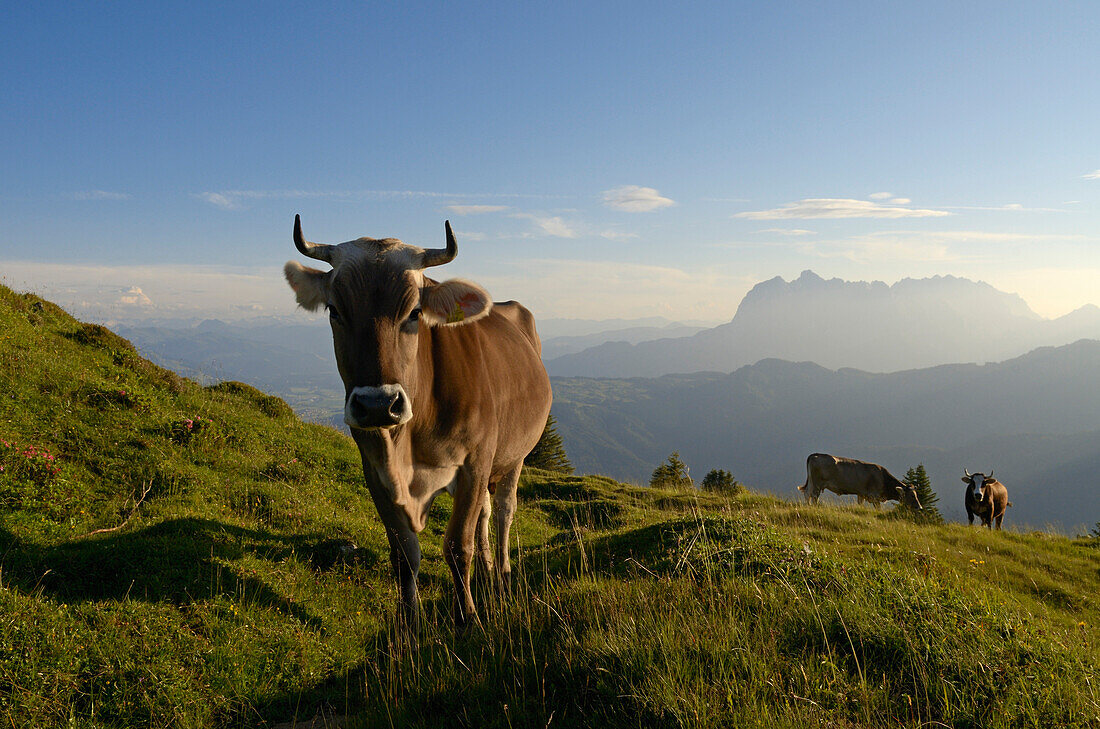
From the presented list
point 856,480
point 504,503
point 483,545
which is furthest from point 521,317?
point 856,480

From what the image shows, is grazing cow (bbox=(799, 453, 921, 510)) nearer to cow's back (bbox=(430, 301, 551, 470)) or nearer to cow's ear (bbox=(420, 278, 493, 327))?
cow's back (bbox=(430, 301, 551, 470))

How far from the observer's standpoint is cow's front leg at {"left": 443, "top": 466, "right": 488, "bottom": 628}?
6.30 meters

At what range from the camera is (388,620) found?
6.59m

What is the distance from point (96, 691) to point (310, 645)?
171 centimetres

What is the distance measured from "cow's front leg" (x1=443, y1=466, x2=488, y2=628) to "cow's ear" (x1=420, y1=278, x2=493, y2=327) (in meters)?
1.80

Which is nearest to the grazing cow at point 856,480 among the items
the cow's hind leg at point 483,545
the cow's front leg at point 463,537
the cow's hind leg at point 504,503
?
the cow's hind leg at point 504,503

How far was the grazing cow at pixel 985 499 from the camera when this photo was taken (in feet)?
69.3

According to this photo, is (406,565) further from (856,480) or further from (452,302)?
(856,480)

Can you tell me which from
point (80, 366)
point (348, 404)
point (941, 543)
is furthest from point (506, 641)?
point (941, 543)

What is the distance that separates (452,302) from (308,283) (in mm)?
1402

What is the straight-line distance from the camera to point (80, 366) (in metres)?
10.6

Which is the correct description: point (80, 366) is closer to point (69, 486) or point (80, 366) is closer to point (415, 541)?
point (69, 486)

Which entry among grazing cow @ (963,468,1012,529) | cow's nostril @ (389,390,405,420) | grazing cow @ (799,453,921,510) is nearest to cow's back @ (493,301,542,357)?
cow's nostril @ (389,390,405,420)

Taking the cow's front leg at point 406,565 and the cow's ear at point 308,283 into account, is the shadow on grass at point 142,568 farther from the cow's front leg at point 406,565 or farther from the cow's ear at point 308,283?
the cow's ear at point 308,283
